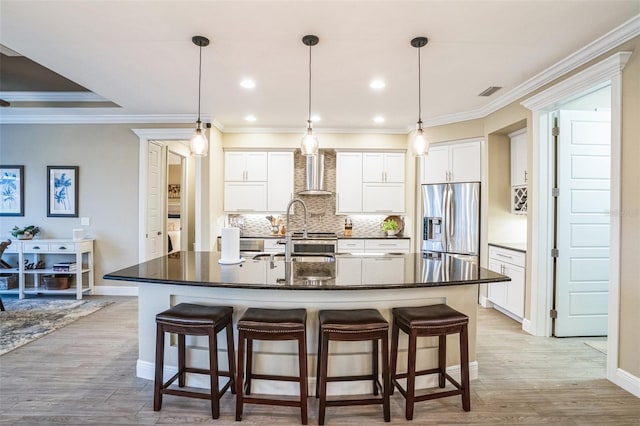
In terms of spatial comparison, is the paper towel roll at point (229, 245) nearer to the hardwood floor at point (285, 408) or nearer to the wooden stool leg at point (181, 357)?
the wooden stool leg at point (181, 357)

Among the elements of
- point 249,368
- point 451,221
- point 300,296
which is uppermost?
point 451,221

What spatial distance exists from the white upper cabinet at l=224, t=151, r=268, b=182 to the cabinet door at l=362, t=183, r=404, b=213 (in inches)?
70.3

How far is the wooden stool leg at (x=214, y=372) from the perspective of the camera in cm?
203

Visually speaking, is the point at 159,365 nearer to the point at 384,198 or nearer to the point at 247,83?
the point at 247,83

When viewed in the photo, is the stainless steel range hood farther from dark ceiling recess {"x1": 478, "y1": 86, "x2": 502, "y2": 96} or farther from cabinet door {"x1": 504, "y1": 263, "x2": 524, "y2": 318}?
cabinet door {"x1": 504, "y1": 263, "x2": 524, "y2": 318}

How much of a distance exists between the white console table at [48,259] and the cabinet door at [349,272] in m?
3.94

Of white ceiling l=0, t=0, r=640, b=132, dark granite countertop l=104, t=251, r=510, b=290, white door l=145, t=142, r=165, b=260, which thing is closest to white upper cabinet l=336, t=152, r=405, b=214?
white ceiling l=0, t=0, r=640, b=132

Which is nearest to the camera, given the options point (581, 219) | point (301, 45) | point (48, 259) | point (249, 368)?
point (249, 368)

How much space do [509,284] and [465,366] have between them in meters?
2.29

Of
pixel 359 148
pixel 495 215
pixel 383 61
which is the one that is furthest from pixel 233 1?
pixel 495 215

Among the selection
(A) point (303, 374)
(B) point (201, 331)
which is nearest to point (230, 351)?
(B) point (201, 331)

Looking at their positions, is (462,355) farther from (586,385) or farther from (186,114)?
(186,114)

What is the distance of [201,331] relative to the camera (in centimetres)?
202

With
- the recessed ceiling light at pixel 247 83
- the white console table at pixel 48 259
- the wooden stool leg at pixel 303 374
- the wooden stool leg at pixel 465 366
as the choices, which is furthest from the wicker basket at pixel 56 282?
the wooden stool leg at pixel 465 366
